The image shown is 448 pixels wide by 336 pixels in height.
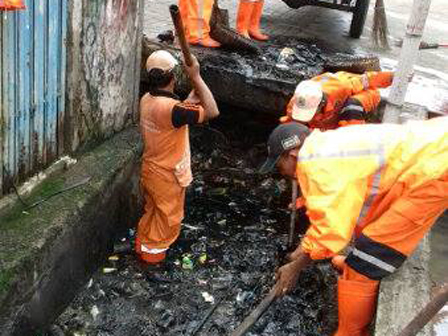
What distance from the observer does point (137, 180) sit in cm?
492

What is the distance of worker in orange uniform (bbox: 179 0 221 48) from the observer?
244 inches

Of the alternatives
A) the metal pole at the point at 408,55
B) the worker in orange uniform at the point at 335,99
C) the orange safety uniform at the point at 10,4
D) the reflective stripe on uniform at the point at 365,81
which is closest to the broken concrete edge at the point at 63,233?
the orange safety uniform at the point at 10,4

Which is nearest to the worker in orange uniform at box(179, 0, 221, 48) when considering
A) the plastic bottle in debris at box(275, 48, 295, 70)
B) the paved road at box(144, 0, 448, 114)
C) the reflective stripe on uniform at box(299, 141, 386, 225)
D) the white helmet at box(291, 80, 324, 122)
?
the paved road at box(144, 0, 448, 114)

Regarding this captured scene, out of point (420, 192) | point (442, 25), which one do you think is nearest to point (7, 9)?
point (420, 192)

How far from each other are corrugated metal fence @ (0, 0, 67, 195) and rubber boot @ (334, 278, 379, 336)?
2227 mm

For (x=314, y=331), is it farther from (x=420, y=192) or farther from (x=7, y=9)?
Answer: (x=7, y=9)

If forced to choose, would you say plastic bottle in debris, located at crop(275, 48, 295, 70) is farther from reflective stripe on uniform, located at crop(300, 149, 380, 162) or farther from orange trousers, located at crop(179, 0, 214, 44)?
reflective stripe on uniform, located at crop(300, 149, 380, 162)

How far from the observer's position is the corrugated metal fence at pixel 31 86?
10.6ft

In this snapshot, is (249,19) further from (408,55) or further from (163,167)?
(163,167)

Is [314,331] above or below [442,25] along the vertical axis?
below

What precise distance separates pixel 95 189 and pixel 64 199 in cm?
29

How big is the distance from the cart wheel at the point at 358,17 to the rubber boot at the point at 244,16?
6.36 feet

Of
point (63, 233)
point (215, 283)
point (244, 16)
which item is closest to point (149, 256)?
point (215, 283)

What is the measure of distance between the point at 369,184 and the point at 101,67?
2416 millimetres
